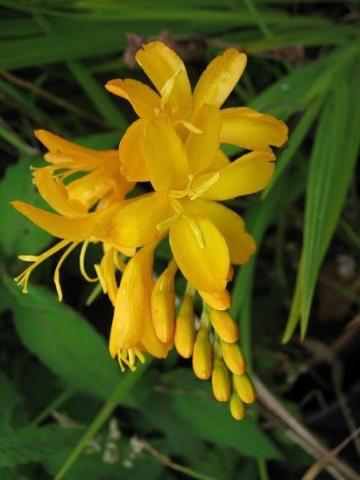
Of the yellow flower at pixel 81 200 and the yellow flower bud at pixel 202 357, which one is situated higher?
the yellow flower at pixel 81 200

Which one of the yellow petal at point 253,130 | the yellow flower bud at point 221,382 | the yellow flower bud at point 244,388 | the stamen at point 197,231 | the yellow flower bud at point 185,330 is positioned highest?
the yellow petal at point 253,130

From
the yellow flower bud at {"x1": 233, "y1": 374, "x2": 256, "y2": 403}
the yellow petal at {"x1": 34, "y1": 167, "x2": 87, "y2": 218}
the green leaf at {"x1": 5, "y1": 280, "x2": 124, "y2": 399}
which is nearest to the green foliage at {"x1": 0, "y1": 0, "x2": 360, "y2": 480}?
the green leaf at {"x1": 5, "y1": 280, "x2": 124, "y2": 399}

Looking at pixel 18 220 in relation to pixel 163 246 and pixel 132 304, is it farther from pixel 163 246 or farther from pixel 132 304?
pixel 132 304

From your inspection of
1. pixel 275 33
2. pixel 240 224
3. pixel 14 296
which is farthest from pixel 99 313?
pixel 240 224

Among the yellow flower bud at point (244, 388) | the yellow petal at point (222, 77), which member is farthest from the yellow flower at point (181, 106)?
the yellow flower bud at point (244, 388)

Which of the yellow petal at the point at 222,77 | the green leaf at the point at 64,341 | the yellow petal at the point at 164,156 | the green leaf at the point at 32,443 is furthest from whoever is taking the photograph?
the green leaf at the point at 64,341

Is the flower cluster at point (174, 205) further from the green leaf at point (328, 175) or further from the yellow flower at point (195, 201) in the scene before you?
the green leaf at point (328, 175)
